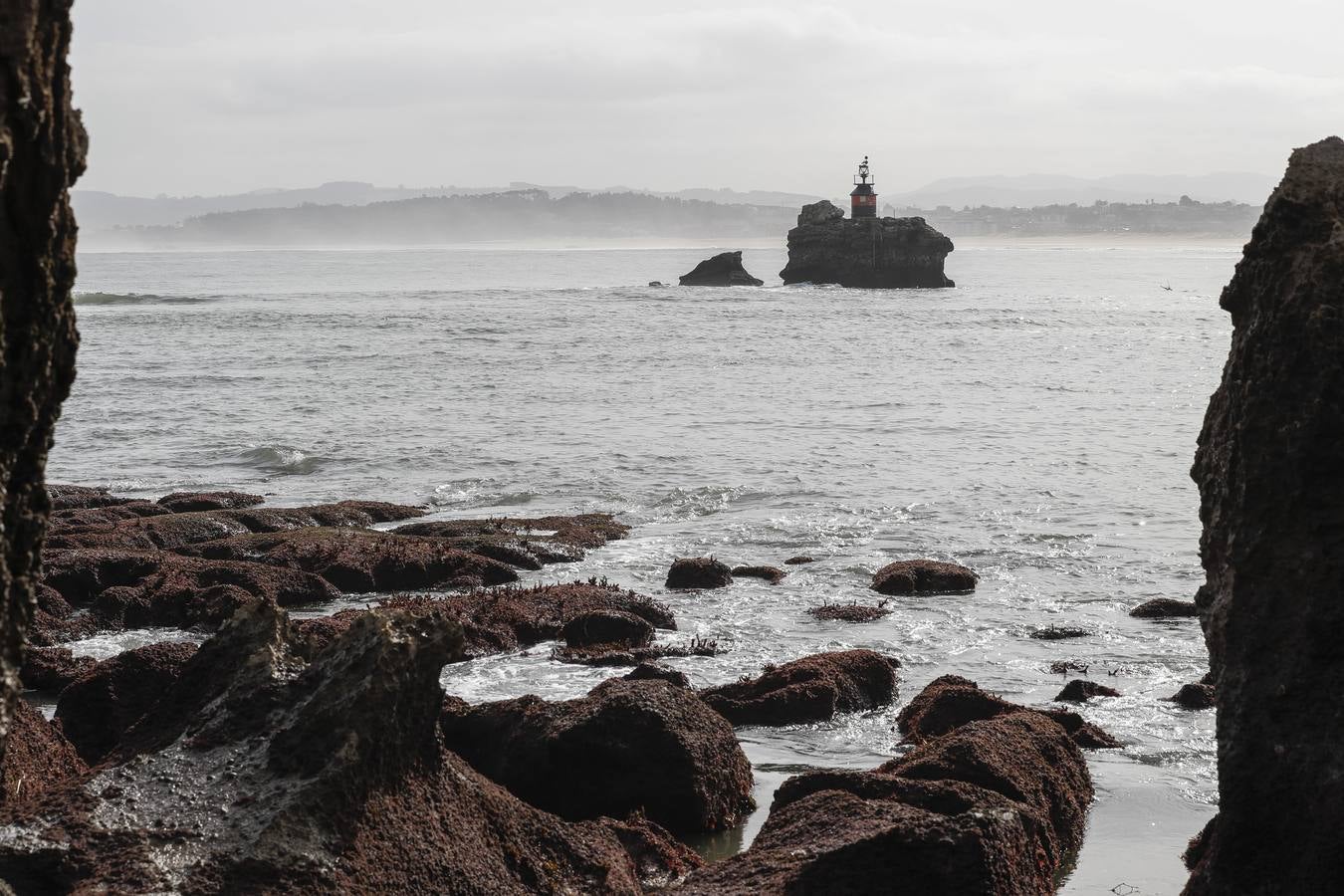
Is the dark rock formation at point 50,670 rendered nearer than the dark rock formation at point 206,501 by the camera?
Yes

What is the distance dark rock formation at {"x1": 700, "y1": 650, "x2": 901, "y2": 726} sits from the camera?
972 centimetres

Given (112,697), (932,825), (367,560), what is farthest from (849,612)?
(932,825)

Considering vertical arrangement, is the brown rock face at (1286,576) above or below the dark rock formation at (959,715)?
above

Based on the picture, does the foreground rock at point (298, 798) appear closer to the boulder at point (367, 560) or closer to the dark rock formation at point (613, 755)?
the dark rock formation at point (613, 755)

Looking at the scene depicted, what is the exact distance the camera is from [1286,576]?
506 cm

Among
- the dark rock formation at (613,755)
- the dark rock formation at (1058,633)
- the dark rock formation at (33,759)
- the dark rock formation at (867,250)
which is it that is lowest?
the dark rock formation at (1058,633)

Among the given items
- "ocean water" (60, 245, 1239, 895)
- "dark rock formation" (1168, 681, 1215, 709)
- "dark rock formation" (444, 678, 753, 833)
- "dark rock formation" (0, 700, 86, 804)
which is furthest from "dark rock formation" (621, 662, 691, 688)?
"dark rock formation" (0, 700, 86, 804)

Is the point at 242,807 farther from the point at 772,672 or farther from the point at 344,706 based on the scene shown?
the point at 772,672

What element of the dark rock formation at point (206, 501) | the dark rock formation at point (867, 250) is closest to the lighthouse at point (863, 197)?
the dark rock formation at point (867, 250)

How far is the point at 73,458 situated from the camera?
80.4 feet

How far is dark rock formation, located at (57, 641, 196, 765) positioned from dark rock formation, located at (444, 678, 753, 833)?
5.69ft

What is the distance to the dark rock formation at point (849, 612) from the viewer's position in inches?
516

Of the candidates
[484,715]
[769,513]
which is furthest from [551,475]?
[484,715]

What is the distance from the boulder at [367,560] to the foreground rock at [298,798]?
8.54 metres
